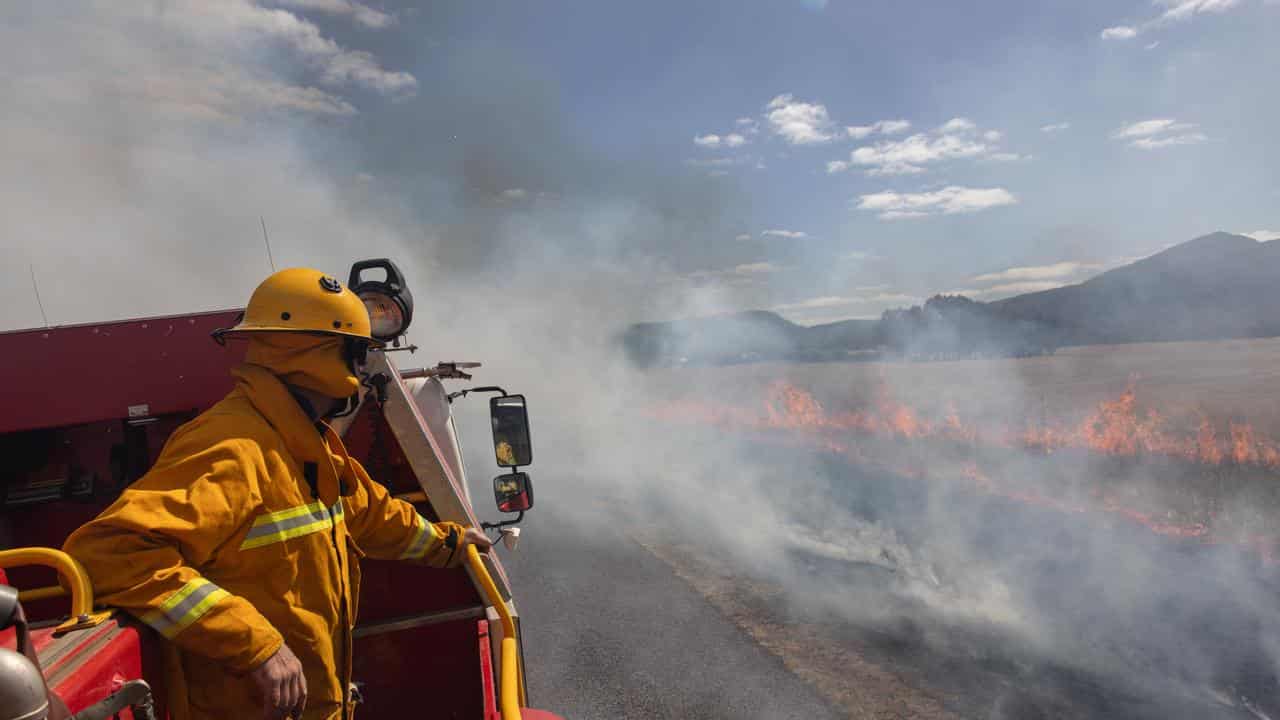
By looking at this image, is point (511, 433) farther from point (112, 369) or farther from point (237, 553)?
point (237, 553)

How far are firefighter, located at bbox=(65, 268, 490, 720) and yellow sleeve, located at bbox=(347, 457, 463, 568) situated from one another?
1cm

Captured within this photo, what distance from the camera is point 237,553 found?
5.50ft

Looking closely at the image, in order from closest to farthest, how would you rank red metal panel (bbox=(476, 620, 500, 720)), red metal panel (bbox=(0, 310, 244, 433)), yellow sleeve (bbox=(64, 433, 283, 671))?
1. yellow sleeve (bbox=(64, 433, 283, 671))
2. red metal panel (bbox=(0, 310, 244, 433))
3. red metal panel (bbox=(476, 620, 500, 720))

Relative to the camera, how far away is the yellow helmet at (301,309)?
196cm

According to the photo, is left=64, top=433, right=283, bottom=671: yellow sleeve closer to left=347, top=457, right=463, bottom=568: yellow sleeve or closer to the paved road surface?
left=347, top=457, right=463, bottom=568: yellow sleeve

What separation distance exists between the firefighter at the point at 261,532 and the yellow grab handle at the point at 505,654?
44 centimetres

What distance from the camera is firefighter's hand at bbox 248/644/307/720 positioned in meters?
1.56

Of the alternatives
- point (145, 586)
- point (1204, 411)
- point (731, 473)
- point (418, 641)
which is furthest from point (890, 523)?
point (1204, 411)

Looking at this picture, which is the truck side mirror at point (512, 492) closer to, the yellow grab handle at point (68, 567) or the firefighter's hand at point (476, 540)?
the firefighter's hand at point (476, 540)

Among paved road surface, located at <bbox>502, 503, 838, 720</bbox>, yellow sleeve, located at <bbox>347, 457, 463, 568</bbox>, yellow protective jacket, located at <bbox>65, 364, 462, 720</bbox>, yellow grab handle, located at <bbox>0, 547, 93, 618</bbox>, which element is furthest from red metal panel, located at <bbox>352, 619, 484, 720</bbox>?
paved road surface, located at <bbox>502, 503, 838, 720</bbox>

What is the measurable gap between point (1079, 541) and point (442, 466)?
10635mm

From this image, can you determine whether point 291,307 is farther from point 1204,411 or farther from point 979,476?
point 1204,411

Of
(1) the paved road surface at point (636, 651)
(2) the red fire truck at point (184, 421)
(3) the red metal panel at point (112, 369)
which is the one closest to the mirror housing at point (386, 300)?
(2) the red fire truck at point (184, 421)

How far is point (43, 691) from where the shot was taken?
100cm
